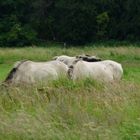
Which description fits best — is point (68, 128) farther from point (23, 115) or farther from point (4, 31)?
point (4, 31)

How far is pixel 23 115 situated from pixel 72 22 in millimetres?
45989

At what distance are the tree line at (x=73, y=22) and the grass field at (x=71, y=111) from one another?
4240cm

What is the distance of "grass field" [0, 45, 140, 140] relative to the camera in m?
6.34

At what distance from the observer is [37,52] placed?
2998 centimetres

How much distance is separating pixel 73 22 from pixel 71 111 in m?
45.7

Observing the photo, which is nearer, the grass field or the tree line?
the grass field

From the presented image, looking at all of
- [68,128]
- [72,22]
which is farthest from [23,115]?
[72,22]

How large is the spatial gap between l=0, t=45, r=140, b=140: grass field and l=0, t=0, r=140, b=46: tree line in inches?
1669

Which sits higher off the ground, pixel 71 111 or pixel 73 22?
pixel 71 111

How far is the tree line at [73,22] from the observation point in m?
51.7

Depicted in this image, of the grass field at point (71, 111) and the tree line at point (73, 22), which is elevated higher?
the grass field at point (71, 111)

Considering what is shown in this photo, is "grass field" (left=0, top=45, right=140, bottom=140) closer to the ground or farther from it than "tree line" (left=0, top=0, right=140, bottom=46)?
farther from it

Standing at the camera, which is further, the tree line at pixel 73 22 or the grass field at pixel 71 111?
the tree line at pixel 73 22

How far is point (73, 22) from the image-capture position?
52438mm
